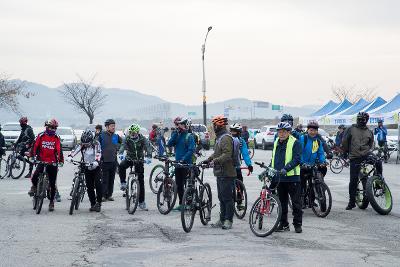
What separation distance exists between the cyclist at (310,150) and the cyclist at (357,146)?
83cm

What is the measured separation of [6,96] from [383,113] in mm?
40118

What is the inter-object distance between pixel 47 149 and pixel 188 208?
4.00 metres

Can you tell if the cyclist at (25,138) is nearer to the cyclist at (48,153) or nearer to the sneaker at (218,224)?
the cyclist at (48,153)

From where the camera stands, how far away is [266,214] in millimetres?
10789

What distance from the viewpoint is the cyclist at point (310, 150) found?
13.6 metres

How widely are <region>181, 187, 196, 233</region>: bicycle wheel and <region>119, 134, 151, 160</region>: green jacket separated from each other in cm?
299

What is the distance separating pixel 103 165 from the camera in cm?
1602

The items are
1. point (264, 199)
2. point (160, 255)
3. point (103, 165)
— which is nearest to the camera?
point (160, 255)

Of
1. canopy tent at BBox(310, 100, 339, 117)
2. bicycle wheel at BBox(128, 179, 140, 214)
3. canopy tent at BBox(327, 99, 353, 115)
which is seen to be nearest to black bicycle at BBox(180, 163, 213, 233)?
bicycle wheel at BBox(128, 179, 140, 214)

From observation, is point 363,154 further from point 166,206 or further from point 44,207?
point 44,207

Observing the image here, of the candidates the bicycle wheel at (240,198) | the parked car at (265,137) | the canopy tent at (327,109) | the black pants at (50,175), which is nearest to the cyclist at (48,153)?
the black pants at (50,175)

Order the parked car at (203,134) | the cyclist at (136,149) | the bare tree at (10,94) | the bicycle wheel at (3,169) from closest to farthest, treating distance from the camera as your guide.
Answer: the cyclist at (136,149) → the bicycle wheel at (3,169) → the parked car at (203,134) → the bare tree at (10,94)

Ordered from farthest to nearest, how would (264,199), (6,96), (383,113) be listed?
1. (6,96)
2. (383,113)
3. (264,199)

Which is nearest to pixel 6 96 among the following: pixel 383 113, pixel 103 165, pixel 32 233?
pixel 383 113
